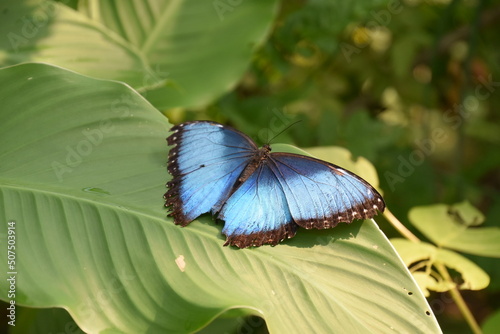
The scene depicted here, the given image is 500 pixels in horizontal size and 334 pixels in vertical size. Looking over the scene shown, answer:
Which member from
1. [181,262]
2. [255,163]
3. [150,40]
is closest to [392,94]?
[150,40]

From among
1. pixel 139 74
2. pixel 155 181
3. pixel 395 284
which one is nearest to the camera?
pixel 395 284

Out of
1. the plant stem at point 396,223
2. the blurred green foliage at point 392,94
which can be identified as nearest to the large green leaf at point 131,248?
the plant stem at point 396,223

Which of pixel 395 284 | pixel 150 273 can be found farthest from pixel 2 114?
pixel 395 284

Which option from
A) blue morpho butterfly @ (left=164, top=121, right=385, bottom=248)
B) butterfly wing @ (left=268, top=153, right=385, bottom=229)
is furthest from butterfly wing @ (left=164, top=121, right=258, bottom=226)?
butterfly wing @ (left=268, top=153, right=385, bottom=229)

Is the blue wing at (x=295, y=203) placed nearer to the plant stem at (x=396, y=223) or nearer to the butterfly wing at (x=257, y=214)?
the butterfly wing at (x=257, y=214)

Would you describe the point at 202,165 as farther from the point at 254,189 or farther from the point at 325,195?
the point at 325,195

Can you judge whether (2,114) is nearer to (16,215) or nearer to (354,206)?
(16,215)
